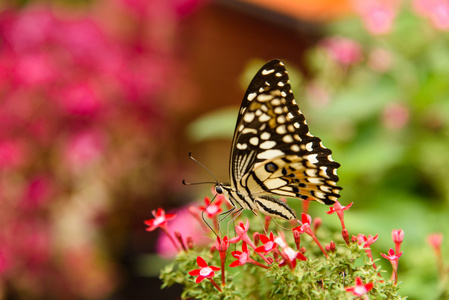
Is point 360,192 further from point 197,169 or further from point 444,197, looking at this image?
point 197,169

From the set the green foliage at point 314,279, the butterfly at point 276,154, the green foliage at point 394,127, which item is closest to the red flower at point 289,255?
the green foliage at point 314,279

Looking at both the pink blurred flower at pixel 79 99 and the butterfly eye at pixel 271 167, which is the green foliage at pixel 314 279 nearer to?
the butterfly eye at pixel 271 167

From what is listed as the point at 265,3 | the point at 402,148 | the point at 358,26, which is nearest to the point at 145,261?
the point at 402,148

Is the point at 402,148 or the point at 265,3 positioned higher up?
the point at 265,3

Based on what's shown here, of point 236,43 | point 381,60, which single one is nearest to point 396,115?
point 381,60

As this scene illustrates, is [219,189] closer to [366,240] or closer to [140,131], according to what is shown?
[366,240]
